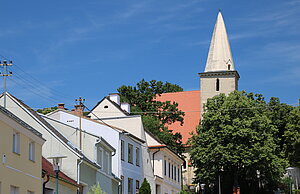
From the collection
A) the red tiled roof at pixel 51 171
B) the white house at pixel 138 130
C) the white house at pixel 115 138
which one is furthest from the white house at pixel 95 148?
the white house at pixel 138 130

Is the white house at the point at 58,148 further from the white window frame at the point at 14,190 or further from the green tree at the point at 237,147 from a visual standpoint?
the green tree at the point at 237,147

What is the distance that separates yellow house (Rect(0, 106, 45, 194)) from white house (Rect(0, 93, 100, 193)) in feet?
16.8

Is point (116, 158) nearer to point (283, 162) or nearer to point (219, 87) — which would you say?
point (283, 162)

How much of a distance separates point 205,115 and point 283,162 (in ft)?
34.3

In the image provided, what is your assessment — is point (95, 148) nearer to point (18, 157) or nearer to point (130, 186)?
point (130, 186)

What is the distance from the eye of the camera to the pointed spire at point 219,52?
91938 mm

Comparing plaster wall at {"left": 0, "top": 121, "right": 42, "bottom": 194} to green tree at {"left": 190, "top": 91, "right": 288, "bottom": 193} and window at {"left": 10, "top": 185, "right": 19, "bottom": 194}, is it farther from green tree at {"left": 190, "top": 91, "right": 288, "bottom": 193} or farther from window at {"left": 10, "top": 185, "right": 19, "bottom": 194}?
green tree at {"left": 190, "top": 91, "right": 288, "bottom": 193}

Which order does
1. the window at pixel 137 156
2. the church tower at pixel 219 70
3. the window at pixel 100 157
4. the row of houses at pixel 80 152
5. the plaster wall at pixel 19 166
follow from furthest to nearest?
1. the church tower at pixel 219 70
2. the window at pixel 137 156
3. the window at pixel 100 157
4. the row of houses at pixel 80 152
5. the plaster wall at pixel 19 166

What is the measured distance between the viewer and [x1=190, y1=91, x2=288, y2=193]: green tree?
Answer: 203 ft

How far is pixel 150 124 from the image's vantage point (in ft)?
212

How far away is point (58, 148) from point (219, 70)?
64.8 metres

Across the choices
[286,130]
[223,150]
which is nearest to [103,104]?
[223,150]

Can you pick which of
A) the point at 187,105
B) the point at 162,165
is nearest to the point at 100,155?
the point at 162,165

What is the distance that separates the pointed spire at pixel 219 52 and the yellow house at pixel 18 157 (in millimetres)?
70469
